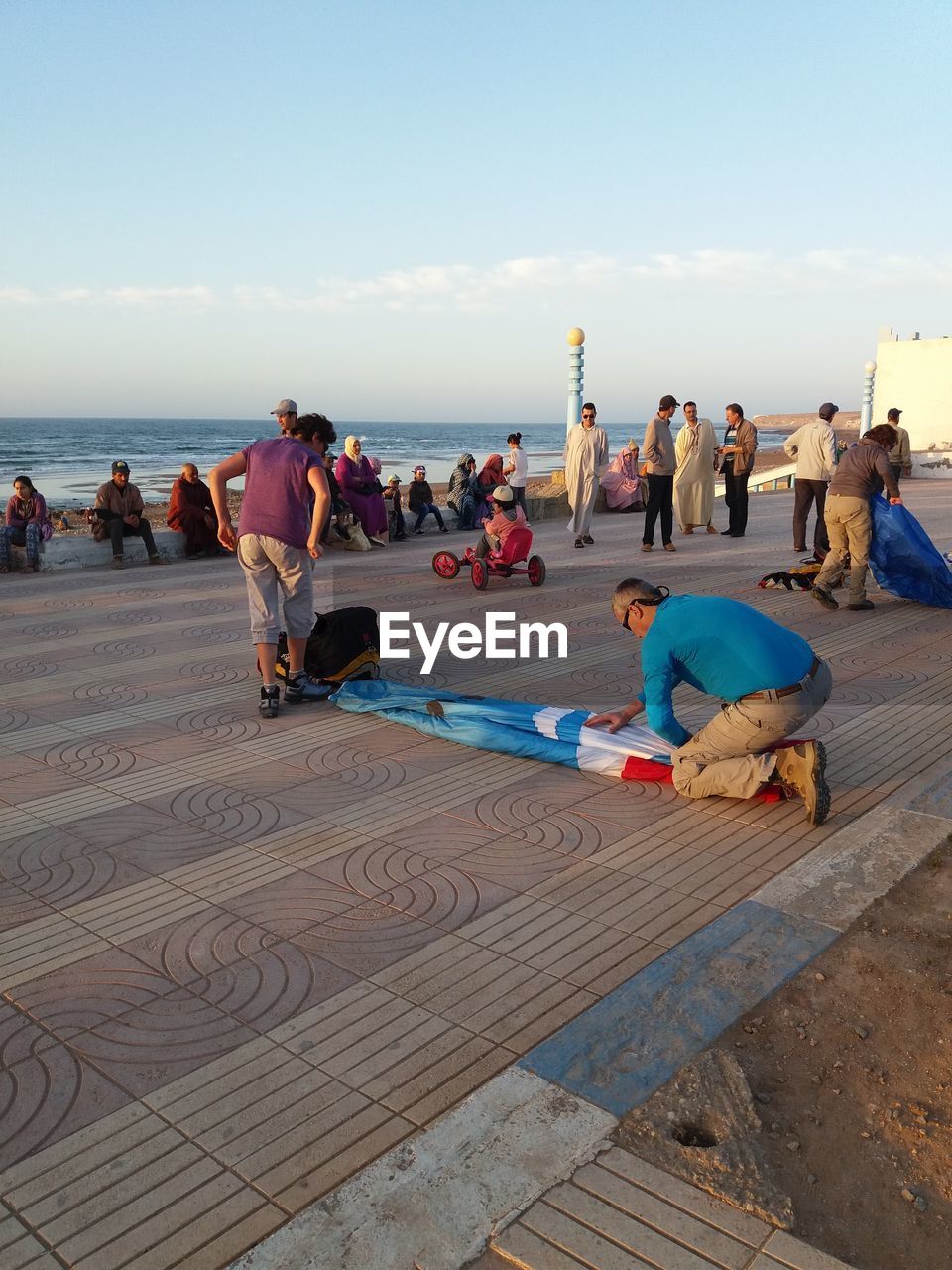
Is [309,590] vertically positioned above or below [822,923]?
above

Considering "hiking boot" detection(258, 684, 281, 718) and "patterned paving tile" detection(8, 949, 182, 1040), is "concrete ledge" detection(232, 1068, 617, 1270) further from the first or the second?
"hiking boot" detection(258, 684, 281, 718)

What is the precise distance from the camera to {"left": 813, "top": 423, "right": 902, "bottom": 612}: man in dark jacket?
8.77m

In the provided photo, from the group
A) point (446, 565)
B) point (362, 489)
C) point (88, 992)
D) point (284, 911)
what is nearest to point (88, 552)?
point (362, 489)

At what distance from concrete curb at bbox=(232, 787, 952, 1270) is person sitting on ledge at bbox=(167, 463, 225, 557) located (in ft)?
35.6

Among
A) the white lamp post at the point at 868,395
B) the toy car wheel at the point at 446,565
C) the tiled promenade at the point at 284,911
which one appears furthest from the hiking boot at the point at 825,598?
the white lamp post at the point at 868,395

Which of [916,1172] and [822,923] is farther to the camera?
[822,923]

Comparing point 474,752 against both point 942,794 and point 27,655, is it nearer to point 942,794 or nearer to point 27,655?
point 942,794

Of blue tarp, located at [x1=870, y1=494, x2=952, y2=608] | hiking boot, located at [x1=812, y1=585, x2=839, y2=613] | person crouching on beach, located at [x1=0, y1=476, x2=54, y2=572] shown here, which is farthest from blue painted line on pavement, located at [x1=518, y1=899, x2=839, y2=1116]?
person crouching on beach, located at [x1=0, y1=476, x2=54, y2=572]

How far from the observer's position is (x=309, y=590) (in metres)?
6.26

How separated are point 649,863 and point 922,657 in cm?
424

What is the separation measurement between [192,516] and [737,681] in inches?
404

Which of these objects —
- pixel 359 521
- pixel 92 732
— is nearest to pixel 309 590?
pixel 92 732

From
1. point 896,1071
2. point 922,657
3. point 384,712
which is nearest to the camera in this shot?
point 896,1071

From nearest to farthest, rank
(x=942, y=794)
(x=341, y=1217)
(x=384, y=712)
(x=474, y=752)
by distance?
(x=341, y=1217), (x=942, y=794), (x=474, y=752), (x=384, y=712)
